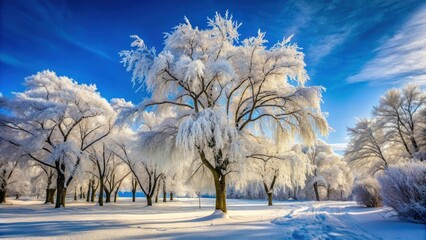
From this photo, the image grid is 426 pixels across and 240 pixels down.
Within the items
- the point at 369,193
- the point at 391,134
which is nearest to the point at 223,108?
the point at 369,193

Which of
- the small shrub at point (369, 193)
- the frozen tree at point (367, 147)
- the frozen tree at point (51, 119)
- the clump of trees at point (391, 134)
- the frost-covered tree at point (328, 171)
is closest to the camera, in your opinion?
the small shrub at point (369, 193)

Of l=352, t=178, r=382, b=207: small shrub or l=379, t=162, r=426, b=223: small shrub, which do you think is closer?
l=379, t=162, r=426, b=223: small shrub

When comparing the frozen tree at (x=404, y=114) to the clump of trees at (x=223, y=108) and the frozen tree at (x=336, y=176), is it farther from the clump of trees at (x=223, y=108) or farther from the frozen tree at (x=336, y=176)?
the frozen tree at (x=336, y=176)

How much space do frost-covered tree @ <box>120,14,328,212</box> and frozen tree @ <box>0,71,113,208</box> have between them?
1059 cm

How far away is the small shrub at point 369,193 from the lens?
49.5 ft

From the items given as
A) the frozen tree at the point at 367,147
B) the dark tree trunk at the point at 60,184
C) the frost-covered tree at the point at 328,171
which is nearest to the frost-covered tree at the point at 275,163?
the dark tree trunk at the point at 60,184

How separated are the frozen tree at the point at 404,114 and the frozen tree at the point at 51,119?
25979 mm

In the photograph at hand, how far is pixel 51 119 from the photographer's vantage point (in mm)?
18797

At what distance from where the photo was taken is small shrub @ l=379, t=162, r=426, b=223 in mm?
7461

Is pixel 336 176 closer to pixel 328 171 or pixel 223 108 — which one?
pixel 328 171

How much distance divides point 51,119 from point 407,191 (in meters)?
21.8

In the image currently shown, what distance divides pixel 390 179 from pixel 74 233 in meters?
10.5

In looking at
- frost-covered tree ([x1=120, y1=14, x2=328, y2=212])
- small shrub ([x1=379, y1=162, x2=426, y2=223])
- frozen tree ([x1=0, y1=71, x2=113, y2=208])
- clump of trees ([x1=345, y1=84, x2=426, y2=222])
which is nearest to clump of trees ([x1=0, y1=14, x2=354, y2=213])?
frost-covered tree ([x1=120, y1=14, x2=328, y2=212])

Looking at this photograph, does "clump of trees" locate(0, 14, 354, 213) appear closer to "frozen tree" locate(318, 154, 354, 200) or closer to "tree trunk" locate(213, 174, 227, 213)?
"tree trunk" locate(213, 174, 227, 213)
